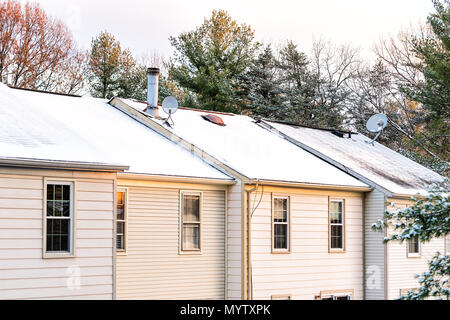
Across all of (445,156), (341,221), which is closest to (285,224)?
(341,221)

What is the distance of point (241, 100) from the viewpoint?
148 feet

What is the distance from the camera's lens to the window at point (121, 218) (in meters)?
19.0

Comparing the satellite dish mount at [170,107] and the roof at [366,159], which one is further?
the roof at [366,159]

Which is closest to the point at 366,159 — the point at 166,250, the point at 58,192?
the point at 166,250

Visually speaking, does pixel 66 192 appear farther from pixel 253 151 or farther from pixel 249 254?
pixel 253 151

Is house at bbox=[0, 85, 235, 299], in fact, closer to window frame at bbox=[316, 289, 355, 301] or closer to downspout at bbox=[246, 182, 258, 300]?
downspout at bbox=[246, 182, 258, 300]

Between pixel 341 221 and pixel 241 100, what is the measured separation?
21443mm

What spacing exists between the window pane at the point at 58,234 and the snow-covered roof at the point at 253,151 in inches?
251

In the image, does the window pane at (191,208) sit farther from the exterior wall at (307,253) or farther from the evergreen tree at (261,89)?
the evergreen tree at (261,89)

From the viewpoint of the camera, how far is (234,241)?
21281 millimetres

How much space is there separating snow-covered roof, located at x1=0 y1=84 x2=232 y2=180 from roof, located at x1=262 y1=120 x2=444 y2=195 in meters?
6.59

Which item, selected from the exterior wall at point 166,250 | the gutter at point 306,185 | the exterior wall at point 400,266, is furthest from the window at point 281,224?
the exterior wall at point 400,266

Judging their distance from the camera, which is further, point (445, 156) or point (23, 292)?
point (445, 156)
